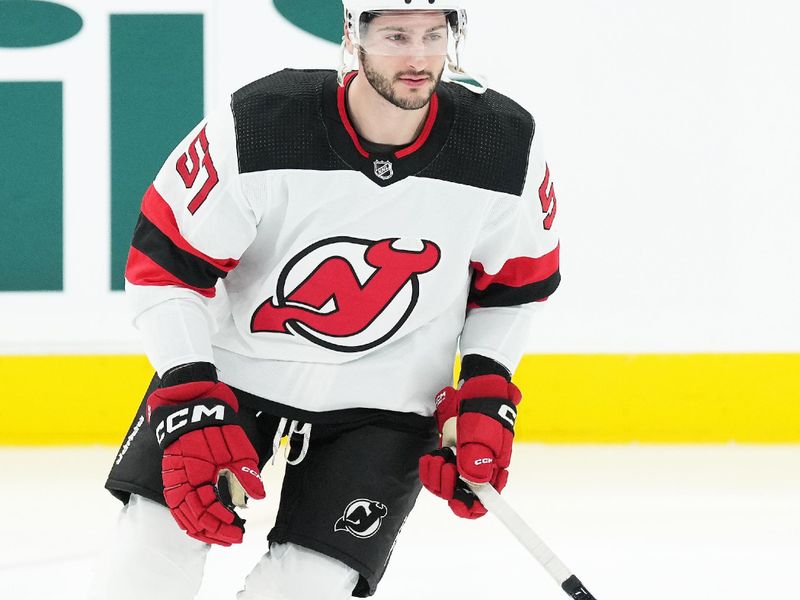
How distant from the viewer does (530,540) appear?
1913mm

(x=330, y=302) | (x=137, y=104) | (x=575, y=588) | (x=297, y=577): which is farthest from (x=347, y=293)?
(x=137, y=104)

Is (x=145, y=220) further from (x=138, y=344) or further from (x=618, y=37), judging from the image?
(x=618, y=37)

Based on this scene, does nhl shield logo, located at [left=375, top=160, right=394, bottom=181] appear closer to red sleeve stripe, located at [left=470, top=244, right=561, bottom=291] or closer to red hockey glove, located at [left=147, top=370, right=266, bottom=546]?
red sleeve stripe, located at [left=470, top=244, right=561, bottom=291]

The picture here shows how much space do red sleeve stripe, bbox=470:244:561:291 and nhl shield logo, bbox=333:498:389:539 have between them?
415 mm

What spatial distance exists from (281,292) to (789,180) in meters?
2.13

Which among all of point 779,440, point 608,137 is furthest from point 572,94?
point 779,440

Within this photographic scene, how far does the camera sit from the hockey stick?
74.2 inches

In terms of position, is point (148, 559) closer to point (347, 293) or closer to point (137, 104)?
point (347, 293)

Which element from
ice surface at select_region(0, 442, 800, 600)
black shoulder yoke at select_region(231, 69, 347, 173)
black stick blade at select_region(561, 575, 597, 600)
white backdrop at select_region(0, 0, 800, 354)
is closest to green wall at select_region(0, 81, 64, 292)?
white backdrop at select_region(0, 0, 800, 354)

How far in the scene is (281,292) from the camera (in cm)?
203

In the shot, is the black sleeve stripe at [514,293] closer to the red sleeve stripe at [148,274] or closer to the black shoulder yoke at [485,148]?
the black shoulder yoke at [485,148]

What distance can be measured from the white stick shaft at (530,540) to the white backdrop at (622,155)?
1720 millimetres

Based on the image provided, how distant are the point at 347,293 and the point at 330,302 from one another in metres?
0.03

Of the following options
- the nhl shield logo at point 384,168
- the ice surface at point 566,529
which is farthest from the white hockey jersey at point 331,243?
the ice surface at point 566,529
